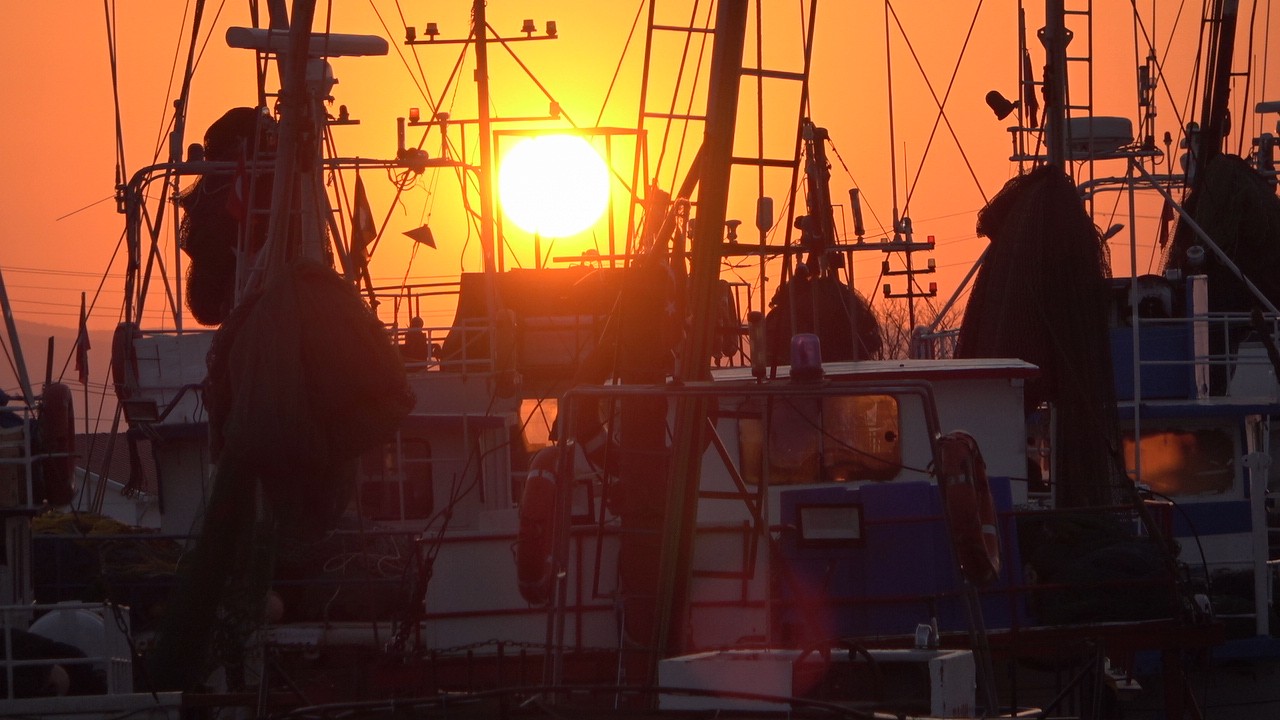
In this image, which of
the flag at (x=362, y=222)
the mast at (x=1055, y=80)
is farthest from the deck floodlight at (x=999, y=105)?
the flag at (x=362, y=222)

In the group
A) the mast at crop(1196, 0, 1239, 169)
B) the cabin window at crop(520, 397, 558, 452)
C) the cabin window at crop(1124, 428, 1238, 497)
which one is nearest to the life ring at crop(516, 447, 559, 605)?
the cabin window at crop(520, 397, 558, 452)

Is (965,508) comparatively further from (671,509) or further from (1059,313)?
(1059,313)

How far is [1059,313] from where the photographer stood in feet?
53.4

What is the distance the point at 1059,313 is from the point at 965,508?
798 centimetres

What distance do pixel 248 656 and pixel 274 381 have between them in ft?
8.81

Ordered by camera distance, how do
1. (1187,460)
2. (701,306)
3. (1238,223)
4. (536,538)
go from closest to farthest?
(536,538) → (701,306) → (1187,460) → (1238,223)

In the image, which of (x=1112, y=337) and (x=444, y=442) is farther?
(x=1112, y=337)

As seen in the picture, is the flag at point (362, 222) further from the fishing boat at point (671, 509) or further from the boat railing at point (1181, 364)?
the boat railing at point (1181, 364)

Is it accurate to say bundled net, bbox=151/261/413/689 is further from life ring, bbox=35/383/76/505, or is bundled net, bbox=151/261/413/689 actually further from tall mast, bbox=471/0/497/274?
tall mast, bbox=471/0/497/274

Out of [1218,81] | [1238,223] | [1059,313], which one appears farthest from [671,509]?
[1218,81]

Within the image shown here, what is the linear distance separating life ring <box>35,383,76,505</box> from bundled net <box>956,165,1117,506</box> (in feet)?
29.3

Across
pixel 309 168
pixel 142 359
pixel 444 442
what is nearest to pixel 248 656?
pixel 309 168

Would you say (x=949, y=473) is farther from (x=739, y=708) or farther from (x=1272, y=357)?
(x=1272, y=357)

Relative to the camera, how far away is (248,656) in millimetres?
12469
